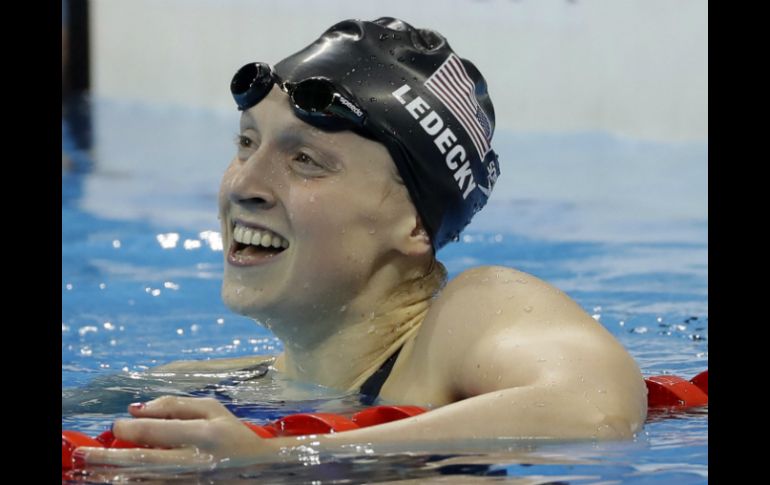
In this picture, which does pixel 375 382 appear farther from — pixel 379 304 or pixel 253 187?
pixel 253 187

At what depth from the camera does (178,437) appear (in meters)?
2.43

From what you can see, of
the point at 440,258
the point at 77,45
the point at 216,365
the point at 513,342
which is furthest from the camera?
the point at 77,45

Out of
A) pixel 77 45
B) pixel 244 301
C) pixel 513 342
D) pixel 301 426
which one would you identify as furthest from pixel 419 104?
pixel 77 45

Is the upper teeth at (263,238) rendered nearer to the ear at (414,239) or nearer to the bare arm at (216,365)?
the ear at (414,239)

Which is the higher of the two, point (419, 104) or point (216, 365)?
point (419, 104)

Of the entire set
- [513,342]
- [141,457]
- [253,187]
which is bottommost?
[141,457]

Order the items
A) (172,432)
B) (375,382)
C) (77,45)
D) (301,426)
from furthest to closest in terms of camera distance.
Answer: (77,45) < (375,382) < (301,426) < (172,432)

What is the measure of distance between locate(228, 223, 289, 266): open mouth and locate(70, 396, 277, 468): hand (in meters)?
0.95

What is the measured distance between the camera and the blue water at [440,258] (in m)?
2.66

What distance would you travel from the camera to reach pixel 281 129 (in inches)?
135

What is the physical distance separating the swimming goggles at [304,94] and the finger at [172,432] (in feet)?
3.87

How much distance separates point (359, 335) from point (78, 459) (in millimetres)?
1165
